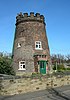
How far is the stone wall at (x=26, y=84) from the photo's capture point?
14.9 meters

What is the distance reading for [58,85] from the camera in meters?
19.5

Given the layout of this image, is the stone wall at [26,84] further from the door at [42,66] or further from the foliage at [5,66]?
the door at [42,66]

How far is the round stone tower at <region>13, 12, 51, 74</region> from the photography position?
31625 mm

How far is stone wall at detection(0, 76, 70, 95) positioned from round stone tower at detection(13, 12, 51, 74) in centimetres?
1212

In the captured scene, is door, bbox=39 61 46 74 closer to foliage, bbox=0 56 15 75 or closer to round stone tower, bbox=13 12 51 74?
round stone tower, bbox=13 12 51 74

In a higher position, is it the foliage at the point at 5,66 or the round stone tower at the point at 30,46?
the round stone tower at the point at 30,46

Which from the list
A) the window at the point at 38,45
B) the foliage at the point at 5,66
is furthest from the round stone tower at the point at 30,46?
the foliage at the point at 5,66

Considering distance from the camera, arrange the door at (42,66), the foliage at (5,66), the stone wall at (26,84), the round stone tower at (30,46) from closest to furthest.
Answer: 1. the stone wall at (26,84)
2. the foliage at (5,66)
3. the round stone tower at (30,46)
4. the door at (42,66)

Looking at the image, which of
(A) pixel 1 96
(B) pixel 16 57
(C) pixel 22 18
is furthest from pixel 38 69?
(A) pixel 1 96

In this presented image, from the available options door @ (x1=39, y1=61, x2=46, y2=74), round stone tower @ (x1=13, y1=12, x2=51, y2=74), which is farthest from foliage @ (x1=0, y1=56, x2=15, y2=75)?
door @ (x1=39, y1=61, x2=46, y2=74)

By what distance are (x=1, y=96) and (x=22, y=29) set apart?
19.8 meters

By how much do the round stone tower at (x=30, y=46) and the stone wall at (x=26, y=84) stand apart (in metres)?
12.1

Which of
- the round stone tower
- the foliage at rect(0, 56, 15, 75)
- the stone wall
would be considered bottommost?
the stone wall

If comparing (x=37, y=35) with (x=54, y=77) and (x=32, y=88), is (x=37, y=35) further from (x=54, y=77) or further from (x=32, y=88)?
(x=32, y=88)
